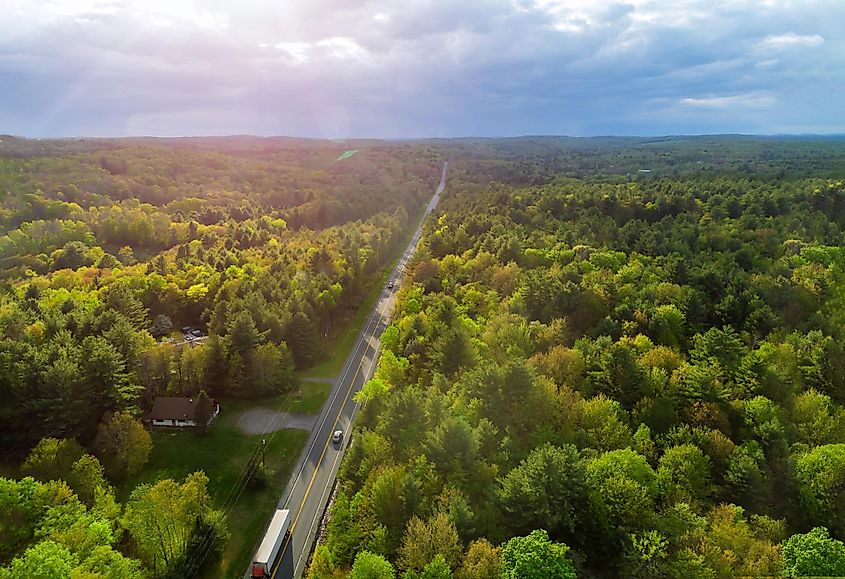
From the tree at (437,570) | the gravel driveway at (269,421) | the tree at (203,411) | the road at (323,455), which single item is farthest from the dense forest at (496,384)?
the tree at (203,411)

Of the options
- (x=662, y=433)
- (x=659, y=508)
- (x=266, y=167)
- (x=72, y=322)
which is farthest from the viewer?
(x=266, y=167)

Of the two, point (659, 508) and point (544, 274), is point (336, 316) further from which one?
point (659, 508)

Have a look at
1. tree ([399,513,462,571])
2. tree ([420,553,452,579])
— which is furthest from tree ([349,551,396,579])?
tree ([420,553,452,579])

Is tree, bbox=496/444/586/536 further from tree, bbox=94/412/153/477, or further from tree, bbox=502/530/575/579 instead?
tree, bbox=94/412/153/477

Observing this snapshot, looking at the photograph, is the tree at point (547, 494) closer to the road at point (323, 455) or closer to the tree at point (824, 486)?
the tree at point (824, 486)

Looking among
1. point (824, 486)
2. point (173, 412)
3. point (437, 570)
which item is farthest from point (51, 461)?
point (824, 486)

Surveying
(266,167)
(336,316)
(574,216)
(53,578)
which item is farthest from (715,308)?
(266,167)
